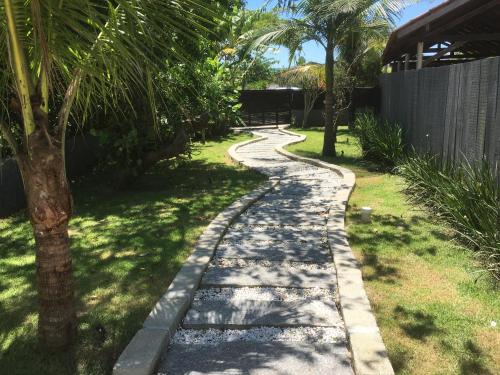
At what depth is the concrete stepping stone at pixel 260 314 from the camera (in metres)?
3.84

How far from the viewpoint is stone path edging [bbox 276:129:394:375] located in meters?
3.16

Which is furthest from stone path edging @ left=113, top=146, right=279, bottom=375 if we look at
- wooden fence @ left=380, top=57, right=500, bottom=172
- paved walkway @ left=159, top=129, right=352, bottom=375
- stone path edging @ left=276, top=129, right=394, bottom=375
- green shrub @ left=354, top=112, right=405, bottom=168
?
green shrub @ left=354, top=112, right=405, bottom=168

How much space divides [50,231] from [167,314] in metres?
1.14

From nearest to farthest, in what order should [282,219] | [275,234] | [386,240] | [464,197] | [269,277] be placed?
1. [269,277]
2. [464,197]
3. [386,240]
4. [275,234]
5. [282,219]

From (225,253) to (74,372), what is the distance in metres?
2.50

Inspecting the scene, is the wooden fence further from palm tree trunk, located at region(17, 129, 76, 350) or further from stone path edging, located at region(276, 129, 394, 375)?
palm tree trunk, located at region(17, 129, 76, 350)

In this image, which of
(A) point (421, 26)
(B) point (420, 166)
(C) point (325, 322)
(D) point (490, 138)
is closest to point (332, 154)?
(A) point (421, 26)

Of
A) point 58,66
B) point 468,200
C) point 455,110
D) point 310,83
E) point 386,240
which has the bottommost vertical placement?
point 386,240

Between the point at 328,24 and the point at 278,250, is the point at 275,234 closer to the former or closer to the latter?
the point at 278,250

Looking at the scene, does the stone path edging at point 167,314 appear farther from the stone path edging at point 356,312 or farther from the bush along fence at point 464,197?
the bush along fence at point 464,197

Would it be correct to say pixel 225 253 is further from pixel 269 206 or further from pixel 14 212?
pixel 14 212

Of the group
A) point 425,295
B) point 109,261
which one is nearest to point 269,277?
point 425,295

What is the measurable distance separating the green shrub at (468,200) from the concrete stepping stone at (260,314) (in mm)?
1674

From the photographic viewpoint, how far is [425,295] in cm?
426
